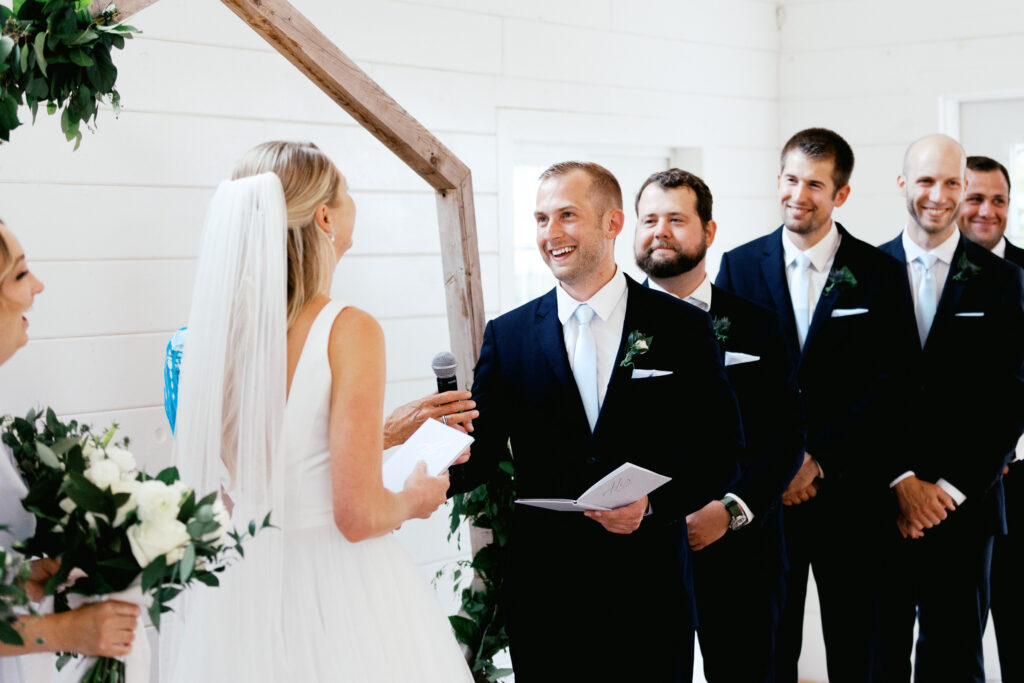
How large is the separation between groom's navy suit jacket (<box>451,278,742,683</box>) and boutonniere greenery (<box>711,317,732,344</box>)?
39 centimetres

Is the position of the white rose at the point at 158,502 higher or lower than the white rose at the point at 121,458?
lower

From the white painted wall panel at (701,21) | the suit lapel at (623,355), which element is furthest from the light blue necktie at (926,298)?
the white painted wall panel at (701,21)

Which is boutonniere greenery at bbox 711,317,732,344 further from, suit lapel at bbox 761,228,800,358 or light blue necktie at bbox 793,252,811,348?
light blue necktie at bbox 793,252,811,348

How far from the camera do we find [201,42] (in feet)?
10.4

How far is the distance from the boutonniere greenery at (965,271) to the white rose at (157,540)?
261 cm

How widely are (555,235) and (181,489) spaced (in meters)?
1.21

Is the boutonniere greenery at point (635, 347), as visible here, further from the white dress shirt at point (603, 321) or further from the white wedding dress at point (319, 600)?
the white wedding dress at point (319, 600)

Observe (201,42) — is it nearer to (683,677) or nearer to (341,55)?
(341,55)

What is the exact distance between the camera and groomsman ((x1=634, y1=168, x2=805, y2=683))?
9.21 feet

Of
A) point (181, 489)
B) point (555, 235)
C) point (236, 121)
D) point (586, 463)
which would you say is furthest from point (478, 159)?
point (181, 489)

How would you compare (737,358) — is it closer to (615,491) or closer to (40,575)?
(615,491)

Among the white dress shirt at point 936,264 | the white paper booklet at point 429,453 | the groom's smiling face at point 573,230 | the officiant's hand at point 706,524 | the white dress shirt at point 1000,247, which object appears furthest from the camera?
the white dress shirt at point 1000,247

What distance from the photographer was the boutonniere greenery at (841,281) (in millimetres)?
3055

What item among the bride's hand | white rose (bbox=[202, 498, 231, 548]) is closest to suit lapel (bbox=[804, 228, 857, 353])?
the bride's hand
